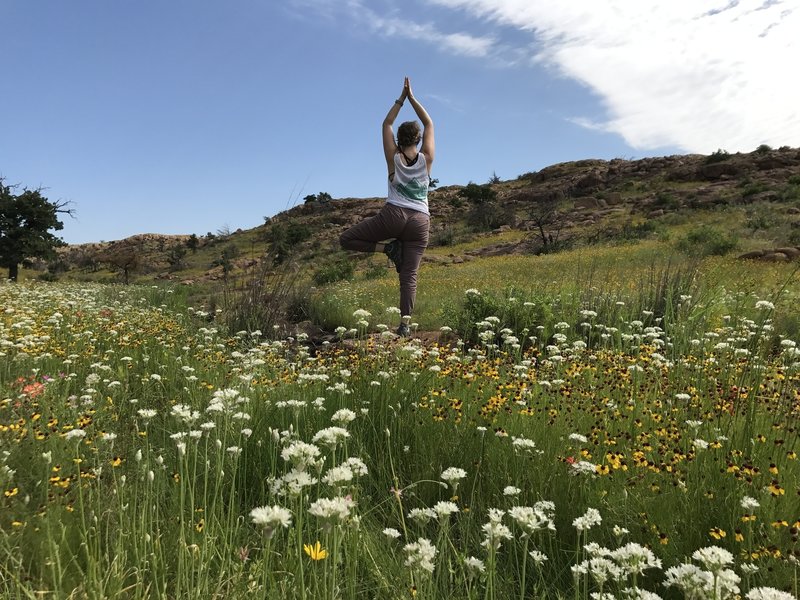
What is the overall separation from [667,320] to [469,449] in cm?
381

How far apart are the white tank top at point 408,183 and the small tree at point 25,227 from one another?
4252 centimetres

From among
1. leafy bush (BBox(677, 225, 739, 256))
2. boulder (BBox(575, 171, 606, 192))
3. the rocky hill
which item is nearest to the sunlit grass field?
the rocky hill

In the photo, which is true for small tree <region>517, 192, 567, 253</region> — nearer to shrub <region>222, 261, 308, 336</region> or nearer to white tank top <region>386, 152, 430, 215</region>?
shrub <region>222, 261, 308, 336</region>

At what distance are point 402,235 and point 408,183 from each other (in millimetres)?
576

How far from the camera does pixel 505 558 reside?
218cm

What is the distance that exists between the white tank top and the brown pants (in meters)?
0.08

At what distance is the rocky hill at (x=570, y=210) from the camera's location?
33.2m

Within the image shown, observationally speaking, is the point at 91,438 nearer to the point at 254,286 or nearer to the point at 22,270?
the point at 254,286

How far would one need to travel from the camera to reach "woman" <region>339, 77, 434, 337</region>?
5.48 metres

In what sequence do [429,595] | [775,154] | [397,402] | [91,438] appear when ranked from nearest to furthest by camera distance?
1. [429,595]
2. [91,438]
3. [397,402]
4. [775,154]

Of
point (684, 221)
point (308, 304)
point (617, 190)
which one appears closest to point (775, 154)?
point (617, 190)

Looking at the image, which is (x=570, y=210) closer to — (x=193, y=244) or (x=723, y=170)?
(x=723, y=170)

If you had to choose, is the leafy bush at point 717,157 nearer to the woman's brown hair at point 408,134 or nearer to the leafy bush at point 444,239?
the leafy bush at point 444,239

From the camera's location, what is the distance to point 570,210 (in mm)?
50562
